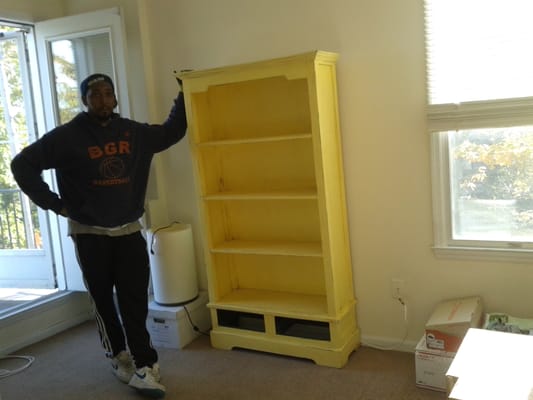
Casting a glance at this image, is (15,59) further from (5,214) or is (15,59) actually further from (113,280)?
(113,280)

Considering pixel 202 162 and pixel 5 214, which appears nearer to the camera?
pixel 202 162

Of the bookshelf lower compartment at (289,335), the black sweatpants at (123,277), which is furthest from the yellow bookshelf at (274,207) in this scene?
the black sweatpants at (123,277)

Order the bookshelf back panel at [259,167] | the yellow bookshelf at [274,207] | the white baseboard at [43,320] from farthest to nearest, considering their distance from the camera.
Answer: the white baseboard at [43,320]
the bookshelf back panel at [259,167]
the yellow bookshelf at [274,207]

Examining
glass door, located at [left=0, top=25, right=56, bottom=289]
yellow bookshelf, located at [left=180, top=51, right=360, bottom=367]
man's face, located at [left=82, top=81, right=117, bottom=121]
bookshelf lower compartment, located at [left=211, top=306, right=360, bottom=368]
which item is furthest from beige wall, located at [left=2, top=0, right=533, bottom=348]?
glass door, located at [left=0, top=25, right=56, bottom=289]

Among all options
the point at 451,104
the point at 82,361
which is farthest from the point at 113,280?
the point at 451,104

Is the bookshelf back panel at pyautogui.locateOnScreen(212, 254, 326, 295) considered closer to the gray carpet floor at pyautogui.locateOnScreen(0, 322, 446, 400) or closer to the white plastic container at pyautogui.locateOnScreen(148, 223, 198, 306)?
the white plastic container at pyautogui.locateOnScreen(148, 223, 198, 306)

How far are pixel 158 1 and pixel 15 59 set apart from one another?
1178 mm

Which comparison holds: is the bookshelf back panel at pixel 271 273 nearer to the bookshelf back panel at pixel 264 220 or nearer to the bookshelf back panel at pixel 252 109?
the bookshelf back panel at pixel 264 220

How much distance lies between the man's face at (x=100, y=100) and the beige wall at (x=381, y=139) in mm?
829

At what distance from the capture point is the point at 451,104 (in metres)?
2.53

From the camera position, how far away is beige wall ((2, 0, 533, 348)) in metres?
2.62

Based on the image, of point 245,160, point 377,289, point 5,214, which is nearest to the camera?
point 377,289

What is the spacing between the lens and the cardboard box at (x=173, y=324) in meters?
3.14

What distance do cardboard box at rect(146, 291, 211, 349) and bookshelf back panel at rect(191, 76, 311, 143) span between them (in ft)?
3.45
